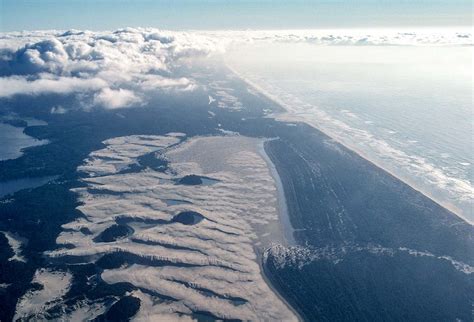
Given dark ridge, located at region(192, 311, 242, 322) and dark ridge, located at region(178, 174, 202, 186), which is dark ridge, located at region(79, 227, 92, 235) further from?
dark ridge, located at region(192, 311, 242, 322)

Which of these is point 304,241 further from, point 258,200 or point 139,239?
point 139,239

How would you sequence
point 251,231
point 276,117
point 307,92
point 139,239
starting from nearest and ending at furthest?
point 139,239 < point 251,231 < point 276,117 < point 307,92

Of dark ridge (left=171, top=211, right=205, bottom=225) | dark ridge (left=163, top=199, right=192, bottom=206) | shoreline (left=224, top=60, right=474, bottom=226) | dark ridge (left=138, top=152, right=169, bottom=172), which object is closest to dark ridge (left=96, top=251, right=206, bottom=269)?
dark ridge (left=171, top=211, right=205, bottom=225)

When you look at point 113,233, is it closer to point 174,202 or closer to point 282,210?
point 174,202

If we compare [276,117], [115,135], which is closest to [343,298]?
[115,135]

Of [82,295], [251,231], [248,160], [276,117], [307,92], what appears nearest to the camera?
[82,295]

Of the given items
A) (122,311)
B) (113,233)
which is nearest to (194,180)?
(113,233)
